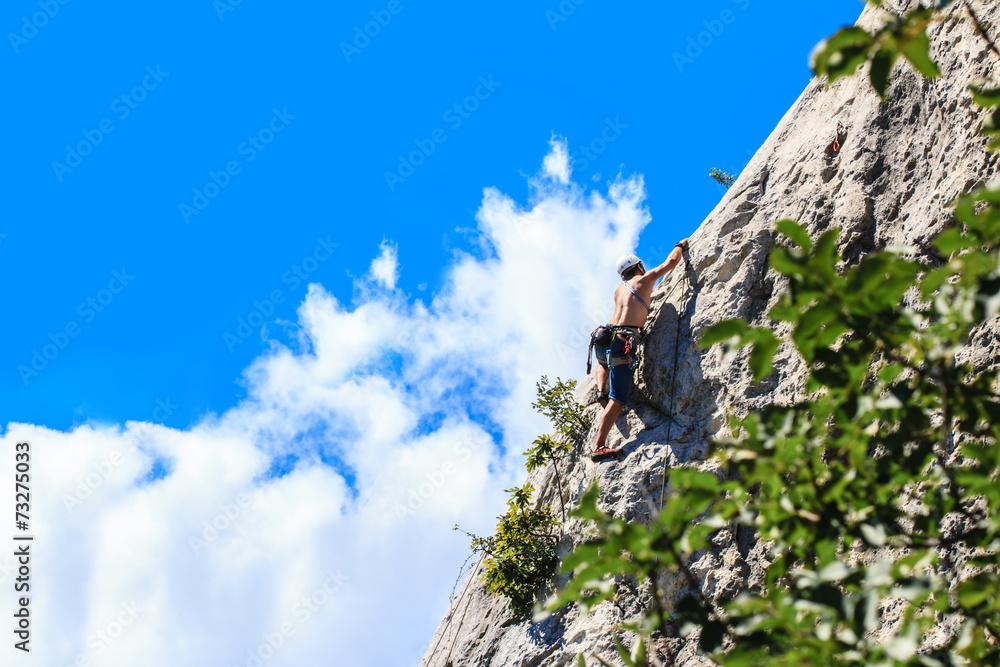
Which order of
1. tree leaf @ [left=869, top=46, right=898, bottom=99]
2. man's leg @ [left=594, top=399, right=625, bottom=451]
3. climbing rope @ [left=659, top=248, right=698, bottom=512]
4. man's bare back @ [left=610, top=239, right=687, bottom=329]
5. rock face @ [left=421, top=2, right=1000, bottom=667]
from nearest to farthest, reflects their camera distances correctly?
tree leaf @ [left=869, top=46, right=898, bottom=99] → rock face @ [left=421, top=2, right=1000, bottom=667] → climbing rope @ [left=659, top=248, right=698, bottom=512] → man's leg @ [left=594, top=399, right=625, bottom=451] → man's bare back @ [left=610, top=239, right=687, bottom=329]

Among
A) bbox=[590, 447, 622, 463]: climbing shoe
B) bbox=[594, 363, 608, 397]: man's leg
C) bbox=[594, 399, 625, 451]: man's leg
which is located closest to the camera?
bbox=[590, 447, 622, 463]: climbing shoe

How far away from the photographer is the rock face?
622 centimetres

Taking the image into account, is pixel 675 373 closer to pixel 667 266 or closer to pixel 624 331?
pixel 624 331

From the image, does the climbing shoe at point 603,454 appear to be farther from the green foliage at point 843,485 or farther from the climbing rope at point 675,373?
the green foliage at point 843,485

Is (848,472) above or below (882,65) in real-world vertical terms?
below

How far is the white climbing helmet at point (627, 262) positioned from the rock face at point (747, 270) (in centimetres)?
52

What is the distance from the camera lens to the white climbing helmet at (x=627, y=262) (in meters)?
8.68

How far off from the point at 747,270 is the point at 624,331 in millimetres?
1484

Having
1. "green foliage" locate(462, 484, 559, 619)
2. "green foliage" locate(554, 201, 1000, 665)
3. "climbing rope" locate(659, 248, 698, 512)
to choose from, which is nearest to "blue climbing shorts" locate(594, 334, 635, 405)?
"climbing rope" locate(659, 248, 698, 512)

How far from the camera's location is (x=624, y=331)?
813cm

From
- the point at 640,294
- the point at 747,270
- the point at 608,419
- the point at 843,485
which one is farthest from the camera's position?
the point at 640,294

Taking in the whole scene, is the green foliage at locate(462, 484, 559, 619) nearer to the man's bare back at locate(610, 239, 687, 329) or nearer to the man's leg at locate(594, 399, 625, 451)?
the man's leg at locate(594, 399, 625, 451)

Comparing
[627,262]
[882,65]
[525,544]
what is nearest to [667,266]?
[627,262]

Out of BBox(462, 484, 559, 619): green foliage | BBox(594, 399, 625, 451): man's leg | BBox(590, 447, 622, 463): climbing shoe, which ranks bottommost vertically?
BBox(462, 484, 559, 619): green foliage
